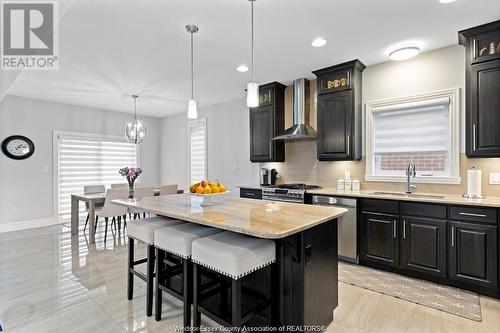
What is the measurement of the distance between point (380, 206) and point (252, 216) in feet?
6.42

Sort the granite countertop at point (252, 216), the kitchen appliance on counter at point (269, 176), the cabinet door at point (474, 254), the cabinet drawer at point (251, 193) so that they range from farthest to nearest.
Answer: the kitchen appliance on counter at point (269, 176) → the cabinet drawer at point (251, 193) → the cabinet door at point (474, 254) → the granite countertop at point (252, 216)

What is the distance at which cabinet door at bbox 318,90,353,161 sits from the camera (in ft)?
12.1

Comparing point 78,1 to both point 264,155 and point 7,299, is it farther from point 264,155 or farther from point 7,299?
point 264,155

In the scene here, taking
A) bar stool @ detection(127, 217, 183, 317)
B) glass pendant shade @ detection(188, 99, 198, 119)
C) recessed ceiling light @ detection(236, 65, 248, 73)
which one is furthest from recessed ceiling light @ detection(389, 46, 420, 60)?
bar stool @ detection(127, 217, 183, 317)

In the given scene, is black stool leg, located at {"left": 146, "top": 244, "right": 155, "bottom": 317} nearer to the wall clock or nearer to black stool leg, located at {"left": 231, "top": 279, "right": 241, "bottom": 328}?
black stool leg, located at {"left": 231, "top": 279, "right": 241, "bottom": 328}

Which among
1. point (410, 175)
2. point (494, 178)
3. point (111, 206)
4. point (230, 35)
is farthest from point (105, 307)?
point (494, 178)

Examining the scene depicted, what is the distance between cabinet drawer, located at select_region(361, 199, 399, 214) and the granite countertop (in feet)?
4.27

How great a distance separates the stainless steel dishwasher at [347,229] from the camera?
130 inches

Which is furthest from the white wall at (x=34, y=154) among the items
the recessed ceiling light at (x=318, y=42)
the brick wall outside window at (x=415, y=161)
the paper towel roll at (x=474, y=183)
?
the paper towel roll at (x=474, y=183)

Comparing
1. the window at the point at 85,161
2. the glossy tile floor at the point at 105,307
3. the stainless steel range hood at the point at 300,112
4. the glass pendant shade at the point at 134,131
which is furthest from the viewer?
the window at the point at 85,161

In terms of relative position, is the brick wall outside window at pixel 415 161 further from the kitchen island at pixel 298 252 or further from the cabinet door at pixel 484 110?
the kitchen island at pixel 298 252

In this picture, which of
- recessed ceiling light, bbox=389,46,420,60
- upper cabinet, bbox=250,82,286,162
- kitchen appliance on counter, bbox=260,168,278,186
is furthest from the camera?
kitchen appliance on counter, bbox=260,168,278,186

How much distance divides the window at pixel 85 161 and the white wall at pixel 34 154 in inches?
7.0

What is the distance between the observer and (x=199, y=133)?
655 centimetres
